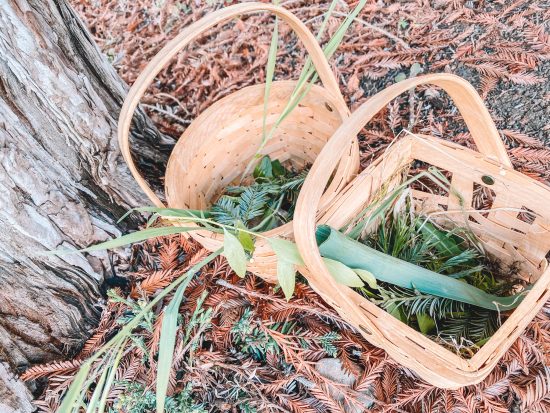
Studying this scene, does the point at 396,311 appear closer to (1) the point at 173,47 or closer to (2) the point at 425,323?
(2) the point at 425,323

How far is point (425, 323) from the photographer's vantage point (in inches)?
39.8

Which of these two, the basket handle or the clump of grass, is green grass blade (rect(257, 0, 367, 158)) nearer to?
the basket handle

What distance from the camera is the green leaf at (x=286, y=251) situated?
817mm

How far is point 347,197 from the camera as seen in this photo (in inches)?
39.2

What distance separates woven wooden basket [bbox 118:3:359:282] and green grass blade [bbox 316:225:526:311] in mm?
115

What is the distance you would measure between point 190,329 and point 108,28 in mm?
1239

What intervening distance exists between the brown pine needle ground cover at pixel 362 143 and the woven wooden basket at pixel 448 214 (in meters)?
0.12

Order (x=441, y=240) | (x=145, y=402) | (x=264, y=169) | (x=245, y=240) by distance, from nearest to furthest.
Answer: (x=245, y=240) < (x=145, y=402) < (x=441, y=240) < (x=264, y=169)

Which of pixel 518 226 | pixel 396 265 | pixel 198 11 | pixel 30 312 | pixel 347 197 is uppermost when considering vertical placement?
pixel 198 11

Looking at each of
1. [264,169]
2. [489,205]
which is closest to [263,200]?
[264,169]

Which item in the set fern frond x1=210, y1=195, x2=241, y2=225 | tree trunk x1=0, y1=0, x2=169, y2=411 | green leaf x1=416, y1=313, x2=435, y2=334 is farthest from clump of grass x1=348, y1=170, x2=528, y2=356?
tree trunk x1=0, y1=0, x2=169, y2=411

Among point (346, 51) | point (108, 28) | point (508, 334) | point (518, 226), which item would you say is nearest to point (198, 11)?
point (108, 28)

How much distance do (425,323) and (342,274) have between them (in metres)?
0.27

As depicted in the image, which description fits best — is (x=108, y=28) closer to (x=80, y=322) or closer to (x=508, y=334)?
(x=80, y=322)
